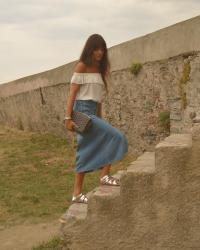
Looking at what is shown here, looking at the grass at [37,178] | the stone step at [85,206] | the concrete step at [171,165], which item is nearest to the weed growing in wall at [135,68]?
the grass at [37,178]

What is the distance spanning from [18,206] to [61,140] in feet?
23.7

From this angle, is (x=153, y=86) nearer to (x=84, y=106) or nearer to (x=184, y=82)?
(x=184, y=82)

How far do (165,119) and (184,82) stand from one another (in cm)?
Result: 83

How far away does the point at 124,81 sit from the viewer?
10.4 meters

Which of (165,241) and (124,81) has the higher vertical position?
(124,81)

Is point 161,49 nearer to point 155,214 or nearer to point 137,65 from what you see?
point 137,65

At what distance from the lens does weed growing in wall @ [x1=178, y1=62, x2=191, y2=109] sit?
7.98 m

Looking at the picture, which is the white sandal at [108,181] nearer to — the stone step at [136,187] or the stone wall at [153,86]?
the stone step at [136,187]

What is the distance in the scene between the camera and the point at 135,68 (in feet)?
31.9

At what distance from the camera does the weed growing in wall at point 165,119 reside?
870cm

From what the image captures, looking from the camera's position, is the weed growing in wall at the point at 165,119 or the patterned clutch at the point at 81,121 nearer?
the patterned clutch at the point at 81,121

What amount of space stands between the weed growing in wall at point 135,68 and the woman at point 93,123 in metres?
4.83

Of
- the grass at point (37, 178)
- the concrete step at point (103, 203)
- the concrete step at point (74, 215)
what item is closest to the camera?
the concrete step at point (103, 203)

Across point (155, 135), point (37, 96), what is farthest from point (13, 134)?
point (155, 135)
